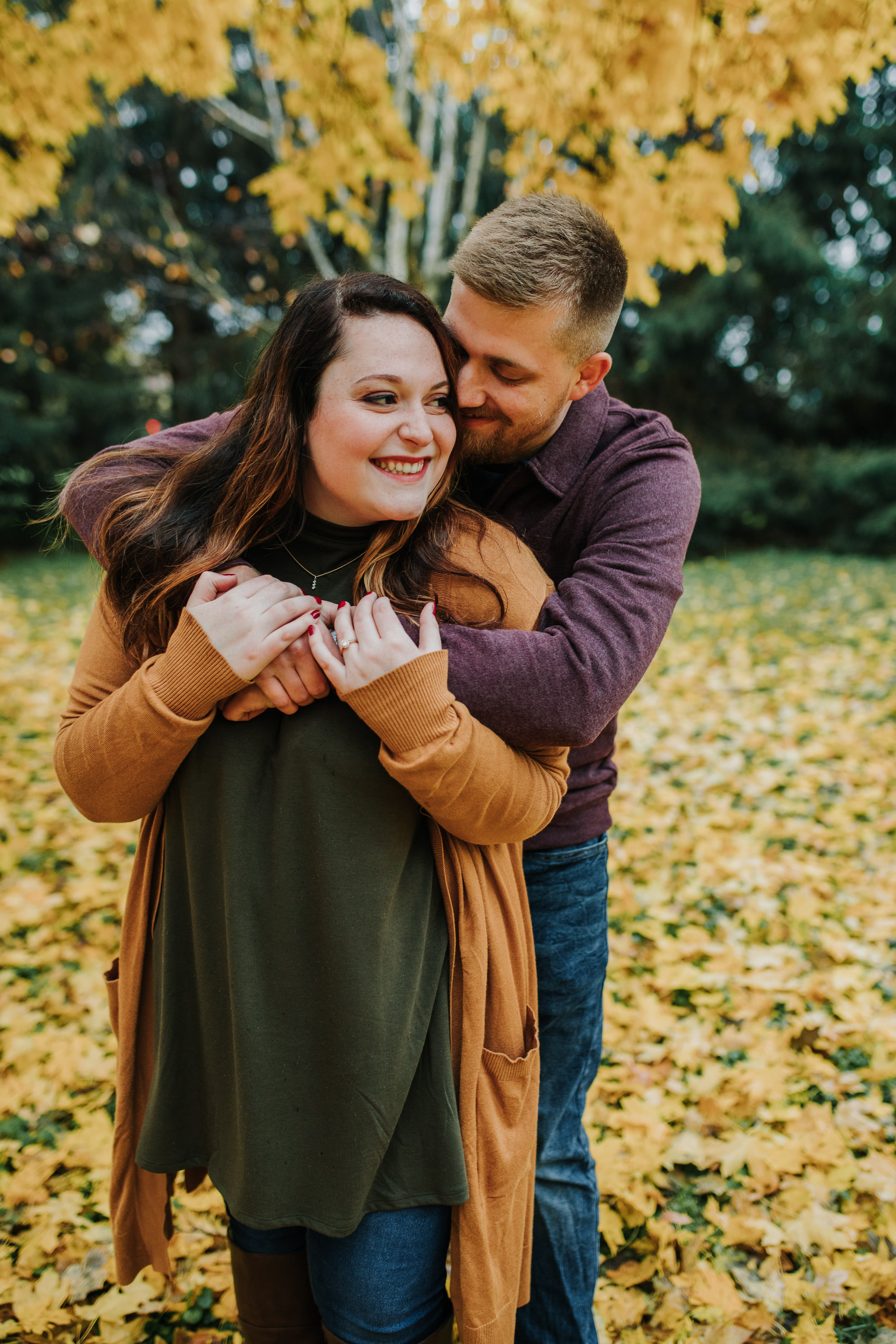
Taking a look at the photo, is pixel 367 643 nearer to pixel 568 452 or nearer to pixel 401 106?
pixel 568 452

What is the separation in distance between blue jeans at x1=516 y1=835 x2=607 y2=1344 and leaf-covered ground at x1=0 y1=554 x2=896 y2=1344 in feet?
1.58

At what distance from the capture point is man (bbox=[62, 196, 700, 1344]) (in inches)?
56.0

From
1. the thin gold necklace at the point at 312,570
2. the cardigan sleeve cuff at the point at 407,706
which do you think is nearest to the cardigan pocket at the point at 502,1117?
the cardigan sleeve cuff at the point at 407,706

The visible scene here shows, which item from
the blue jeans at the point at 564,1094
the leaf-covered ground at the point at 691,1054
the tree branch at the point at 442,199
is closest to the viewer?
the blue jeans at the point at 564,1094

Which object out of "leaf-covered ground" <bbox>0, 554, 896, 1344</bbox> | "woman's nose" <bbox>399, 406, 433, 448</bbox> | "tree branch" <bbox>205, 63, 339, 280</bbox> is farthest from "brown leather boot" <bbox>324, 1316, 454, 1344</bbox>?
"tree branch" <bbox>205, 63, 339, 280</bbox>

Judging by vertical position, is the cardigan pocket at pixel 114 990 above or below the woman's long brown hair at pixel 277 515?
below

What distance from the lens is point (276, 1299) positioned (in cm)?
165

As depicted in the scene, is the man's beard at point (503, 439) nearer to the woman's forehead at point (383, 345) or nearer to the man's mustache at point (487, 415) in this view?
the man's mustache at point (487, 415)

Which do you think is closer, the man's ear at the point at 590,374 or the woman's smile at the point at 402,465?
the woman's smile at the point at 402,465

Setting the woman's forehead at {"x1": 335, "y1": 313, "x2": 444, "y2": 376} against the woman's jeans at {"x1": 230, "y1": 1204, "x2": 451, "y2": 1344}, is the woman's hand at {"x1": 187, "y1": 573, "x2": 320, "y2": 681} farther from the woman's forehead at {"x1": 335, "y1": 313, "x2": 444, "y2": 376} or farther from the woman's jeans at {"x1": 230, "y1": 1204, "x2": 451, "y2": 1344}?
the woman's jeans at {"x1": 230, "y1": 1204, "x2": 451, "y2": 1344}

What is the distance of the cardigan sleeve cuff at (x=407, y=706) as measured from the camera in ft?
4.24

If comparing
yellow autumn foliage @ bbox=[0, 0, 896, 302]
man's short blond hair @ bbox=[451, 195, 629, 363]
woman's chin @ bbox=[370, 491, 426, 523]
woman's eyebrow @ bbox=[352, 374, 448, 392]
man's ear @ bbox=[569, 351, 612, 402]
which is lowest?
woman's chin @ bbox=[370, 491, 426, 523]

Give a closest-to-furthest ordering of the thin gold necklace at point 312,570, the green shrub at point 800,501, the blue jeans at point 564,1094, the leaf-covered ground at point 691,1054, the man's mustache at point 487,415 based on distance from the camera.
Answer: the thin gold necklace at point 312,570, the man's mustache at point 487,415, the blue jeans at point 564,1094, the leaf-covered ground at point 691,1054, the green shrub at point 800,501

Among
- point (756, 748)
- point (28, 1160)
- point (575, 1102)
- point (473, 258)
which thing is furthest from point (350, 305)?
point (756, 748)
